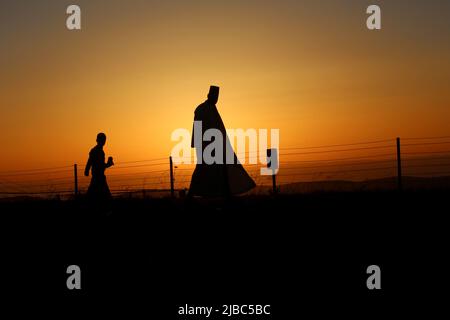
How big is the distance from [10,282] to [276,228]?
4.22m

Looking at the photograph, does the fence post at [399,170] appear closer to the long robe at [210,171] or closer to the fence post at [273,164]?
the fence post at [273,164]

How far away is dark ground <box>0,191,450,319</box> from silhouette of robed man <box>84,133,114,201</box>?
750mm

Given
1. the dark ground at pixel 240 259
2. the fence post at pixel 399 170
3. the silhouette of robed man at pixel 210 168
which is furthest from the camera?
the fence post at pixel 399 170

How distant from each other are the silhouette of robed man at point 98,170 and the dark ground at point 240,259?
2.46 ft

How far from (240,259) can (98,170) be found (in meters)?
6.39

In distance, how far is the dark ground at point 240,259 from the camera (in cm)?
598

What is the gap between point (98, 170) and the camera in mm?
13539

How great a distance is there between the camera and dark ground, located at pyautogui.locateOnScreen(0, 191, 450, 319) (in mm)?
5977

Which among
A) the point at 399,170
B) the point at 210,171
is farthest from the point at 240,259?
the point at 399,170

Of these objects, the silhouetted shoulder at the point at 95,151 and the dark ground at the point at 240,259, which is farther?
the silhouetted shoulder at the point at 95,151

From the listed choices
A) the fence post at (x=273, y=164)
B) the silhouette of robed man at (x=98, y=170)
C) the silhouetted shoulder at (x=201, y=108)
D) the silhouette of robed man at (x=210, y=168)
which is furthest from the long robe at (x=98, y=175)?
the fence post at (x=273, y=164)

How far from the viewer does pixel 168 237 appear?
9859 millimetres
